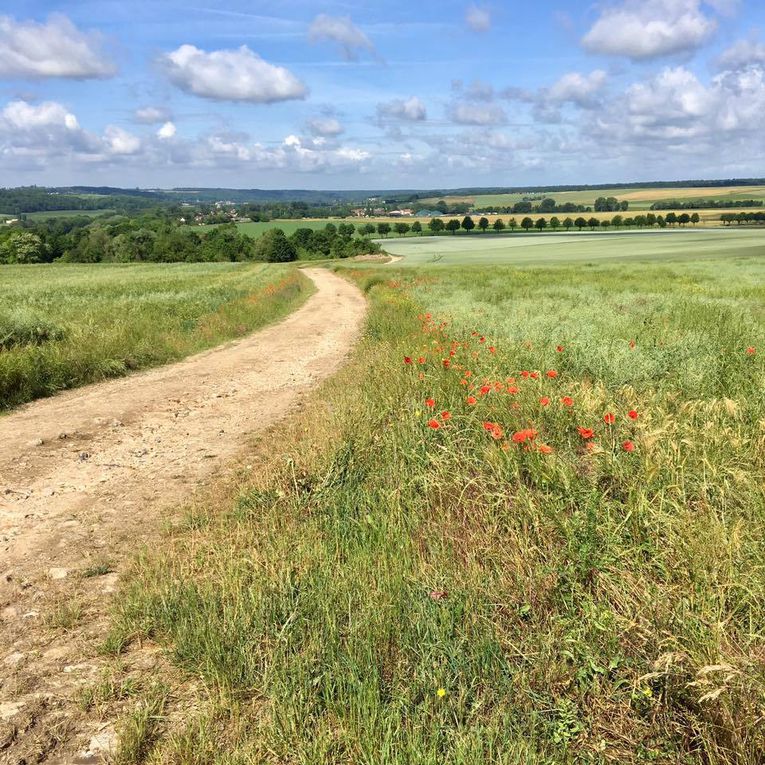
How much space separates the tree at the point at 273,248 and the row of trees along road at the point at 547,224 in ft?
94.8

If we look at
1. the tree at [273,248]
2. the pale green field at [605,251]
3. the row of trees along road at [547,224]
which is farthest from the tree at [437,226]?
the pale green field at [605,251]

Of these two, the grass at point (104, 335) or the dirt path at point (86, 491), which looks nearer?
the dirt path at point (86, 491)

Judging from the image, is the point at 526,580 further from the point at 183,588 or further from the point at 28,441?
the point at 28,441

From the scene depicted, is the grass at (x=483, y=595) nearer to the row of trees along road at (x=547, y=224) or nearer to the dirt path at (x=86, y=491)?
the dirt path at (x=86, y=491)

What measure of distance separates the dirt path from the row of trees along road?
10878 centimetres

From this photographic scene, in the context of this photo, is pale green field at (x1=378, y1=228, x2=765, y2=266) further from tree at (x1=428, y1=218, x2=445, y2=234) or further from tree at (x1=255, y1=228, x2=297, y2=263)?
tree at (x1=428, y1=218, x2=445, y2=234)

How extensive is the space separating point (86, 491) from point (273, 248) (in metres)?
90.1

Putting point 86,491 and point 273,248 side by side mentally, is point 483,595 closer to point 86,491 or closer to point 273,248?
point 86,491

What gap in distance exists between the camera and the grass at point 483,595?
2441 mm

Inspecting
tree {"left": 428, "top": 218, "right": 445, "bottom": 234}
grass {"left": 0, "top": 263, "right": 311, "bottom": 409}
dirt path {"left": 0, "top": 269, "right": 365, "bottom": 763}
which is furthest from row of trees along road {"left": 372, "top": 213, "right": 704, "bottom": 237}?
dirt path {"left": 0, "top": 269, "right": 365, "bottom": 763}

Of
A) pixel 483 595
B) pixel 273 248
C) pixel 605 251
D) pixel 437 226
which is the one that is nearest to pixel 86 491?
pixel 483 595

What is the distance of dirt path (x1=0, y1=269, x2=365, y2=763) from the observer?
9.97ft

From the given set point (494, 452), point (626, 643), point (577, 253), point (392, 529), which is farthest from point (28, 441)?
point (577, 253)

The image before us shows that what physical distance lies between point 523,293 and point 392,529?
1978 cm
